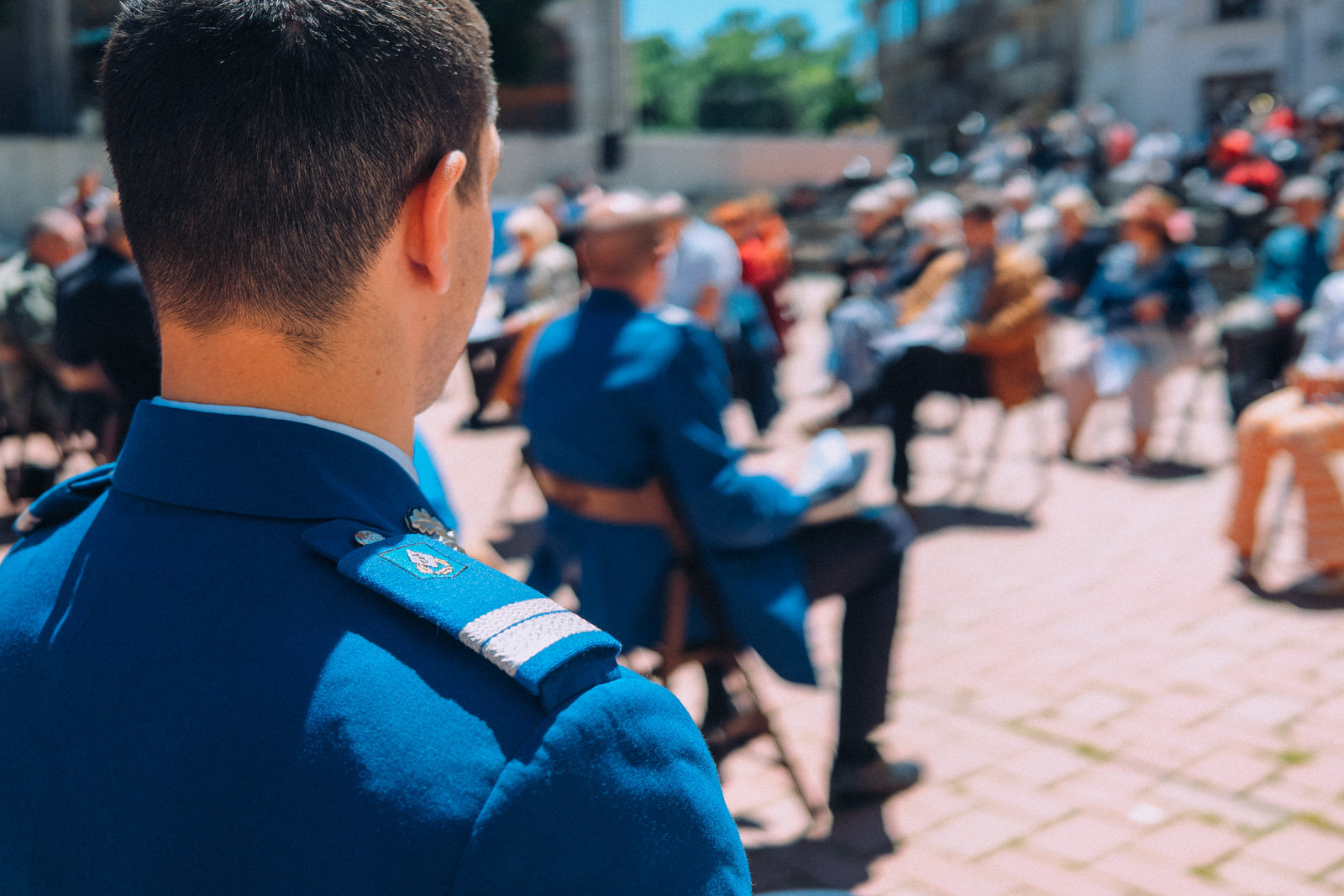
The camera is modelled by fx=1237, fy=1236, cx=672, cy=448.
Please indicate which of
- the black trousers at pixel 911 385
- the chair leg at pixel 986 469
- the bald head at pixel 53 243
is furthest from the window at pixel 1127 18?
the bald head at pixel 53 243

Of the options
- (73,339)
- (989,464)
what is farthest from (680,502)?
(989,464)

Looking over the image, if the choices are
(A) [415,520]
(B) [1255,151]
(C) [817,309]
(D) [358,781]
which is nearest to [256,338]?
(A) [415,520]

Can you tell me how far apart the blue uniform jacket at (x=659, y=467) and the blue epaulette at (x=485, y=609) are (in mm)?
2307

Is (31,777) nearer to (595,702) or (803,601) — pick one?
(595,702)

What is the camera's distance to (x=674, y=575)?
342 centimetres

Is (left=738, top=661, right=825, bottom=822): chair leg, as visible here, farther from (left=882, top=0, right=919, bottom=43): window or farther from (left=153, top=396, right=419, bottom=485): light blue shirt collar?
(left=882, top=0, right=919, bottom=43): window

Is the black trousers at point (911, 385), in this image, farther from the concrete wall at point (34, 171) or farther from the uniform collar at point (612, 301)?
the concrete wall at point (34, 171)

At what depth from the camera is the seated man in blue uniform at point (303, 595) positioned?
761mm

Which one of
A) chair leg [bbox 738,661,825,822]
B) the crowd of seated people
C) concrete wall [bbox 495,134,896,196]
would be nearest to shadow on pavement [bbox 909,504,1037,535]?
chair leg [bbox 738,661,825,822]

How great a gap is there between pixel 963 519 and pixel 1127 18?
103 ft

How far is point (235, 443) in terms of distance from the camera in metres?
0.90

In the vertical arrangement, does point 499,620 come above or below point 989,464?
above

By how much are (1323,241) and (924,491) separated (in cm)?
297

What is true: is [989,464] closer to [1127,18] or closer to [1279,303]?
[1279,303]
